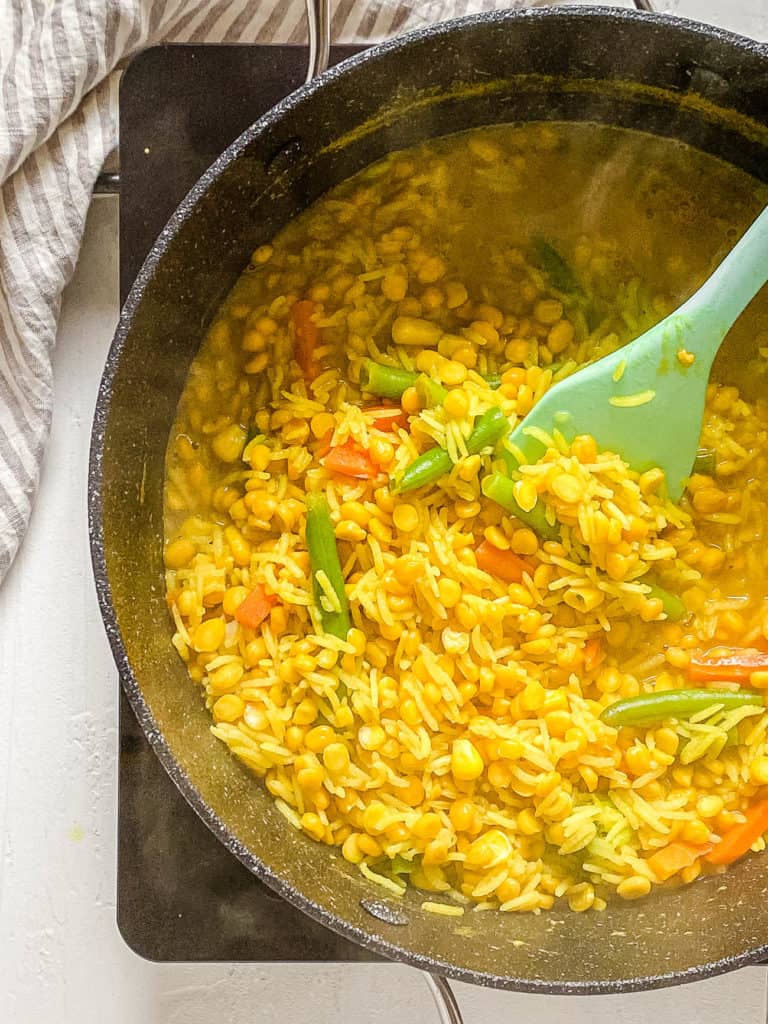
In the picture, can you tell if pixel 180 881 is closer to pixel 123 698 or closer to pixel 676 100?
pixel 123 698

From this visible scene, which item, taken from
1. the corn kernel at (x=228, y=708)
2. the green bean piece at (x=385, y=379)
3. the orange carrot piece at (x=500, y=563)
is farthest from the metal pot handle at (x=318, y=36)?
the corn kernel at (x=228, y=708)

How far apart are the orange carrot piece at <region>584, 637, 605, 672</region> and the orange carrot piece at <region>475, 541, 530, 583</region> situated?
0.54ft

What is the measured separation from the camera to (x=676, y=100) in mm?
1812

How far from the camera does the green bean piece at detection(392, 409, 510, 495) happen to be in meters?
1.85

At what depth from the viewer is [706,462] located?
1955 mm

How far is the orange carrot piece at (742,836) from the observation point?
1.85 meters

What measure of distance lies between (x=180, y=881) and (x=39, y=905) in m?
0.35

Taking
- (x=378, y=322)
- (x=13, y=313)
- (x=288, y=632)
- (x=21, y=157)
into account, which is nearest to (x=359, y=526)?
(x=288, y=632)

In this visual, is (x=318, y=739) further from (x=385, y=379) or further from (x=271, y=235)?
(x=271, y=235)

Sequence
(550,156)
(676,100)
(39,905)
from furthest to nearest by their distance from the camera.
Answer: (39,905)
(550,156)
(676,100)

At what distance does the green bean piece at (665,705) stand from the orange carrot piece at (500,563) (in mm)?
272

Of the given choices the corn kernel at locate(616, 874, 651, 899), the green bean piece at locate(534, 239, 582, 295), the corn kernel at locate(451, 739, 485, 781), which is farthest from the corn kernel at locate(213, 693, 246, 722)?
the green bean piece at locate(534, 239, 582, 295)

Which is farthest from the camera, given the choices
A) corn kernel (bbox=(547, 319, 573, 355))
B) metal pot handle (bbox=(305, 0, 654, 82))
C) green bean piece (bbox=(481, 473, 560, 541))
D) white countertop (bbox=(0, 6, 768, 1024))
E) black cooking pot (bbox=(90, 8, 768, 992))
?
white countertop (bbox=(0, 6, 768, 1024))

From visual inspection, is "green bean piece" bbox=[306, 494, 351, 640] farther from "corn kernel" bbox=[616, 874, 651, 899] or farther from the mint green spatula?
"corn kernel" bbox=[616, 874, 651, 899]
